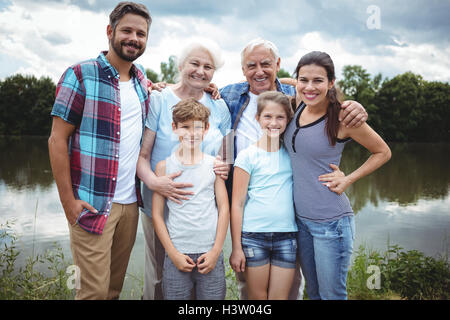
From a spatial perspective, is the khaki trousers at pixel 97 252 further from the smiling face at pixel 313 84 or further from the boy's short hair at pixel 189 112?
the smiling face at pixel 313 84

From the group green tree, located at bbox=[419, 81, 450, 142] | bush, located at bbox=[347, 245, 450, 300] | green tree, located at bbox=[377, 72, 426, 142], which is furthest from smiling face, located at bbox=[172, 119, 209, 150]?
green tree, located at bbox=[419, 81, 450, 142]

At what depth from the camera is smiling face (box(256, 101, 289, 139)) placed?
8.48 ft

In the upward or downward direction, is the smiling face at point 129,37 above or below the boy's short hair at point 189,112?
above

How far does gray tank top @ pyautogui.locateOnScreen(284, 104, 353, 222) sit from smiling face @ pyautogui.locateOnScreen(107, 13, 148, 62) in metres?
1.55

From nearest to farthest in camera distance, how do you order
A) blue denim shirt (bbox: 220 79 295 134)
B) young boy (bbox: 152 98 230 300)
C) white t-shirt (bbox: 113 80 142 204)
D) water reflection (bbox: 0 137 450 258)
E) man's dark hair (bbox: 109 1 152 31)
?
young boy (bbox: 152 98 230 300) < man's dark hair (bbox: 109 1 152 31) < white t-shirt (bbox: 113 80 142 204) < blue denim shirt (bbox: 220 79 295 134) < water reflection (bbox: 0 137 450 258)

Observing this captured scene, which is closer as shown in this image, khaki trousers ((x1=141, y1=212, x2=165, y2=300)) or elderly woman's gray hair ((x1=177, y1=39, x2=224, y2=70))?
elderly woman's gray hair ((x1=177, y1=39, x2=224, y2=70))

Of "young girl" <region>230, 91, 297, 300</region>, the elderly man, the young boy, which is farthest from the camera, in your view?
the elderly man

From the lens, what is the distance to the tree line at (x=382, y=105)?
44969mm

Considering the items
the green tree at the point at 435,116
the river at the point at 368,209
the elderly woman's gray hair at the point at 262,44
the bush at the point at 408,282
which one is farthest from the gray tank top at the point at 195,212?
the green tree at the point at 435,116

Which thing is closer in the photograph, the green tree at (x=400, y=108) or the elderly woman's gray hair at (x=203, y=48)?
the elderly woman's gray hair at (x=203, y=48)

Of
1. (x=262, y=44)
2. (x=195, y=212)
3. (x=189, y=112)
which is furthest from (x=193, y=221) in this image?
(x=262, y=44)

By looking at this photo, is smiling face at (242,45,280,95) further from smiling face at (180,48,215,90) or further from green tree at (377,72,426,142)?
green tree at (377,72,426,142)

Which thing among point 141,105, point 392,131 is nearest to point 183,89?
point 141,105
